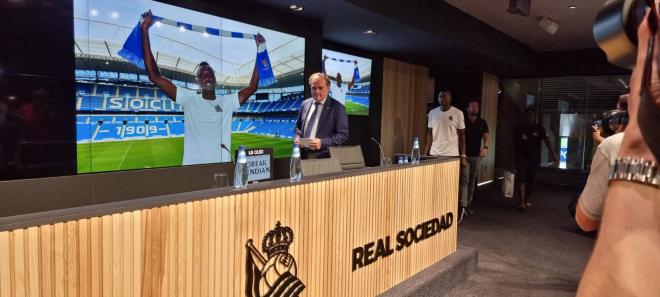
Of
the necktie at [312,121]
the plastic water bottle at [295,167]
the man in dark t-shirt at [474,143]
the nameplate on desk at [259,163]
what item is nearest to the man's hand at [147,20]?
the necktie at [312,121]

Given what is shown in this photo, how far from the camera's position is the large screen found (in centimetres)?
611

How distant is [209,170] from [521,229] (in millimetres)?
3678

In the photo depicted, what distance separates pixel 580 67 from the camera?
862cm

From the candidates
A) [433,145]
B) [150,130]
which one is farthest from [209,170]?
[433,145]

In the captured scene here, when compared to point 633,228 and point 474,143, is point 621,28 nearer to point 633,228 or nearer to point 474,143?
point 633,228

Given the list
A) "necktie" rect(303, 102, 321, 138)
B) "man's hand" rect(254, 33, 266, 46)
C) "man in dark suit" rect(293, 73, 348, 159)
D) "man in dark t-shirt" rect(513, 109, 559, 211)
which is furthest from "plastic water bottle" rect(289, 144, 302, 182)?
A: "man in dark t-shirt" rect(513, 109, 559, 211)

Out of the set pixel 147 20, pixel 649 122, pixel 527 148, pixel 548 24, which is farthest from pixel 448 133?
pixel 649 122

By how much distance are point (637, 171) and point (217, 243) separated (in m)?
1.34

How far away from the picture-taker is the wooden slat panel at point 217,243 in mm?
1091

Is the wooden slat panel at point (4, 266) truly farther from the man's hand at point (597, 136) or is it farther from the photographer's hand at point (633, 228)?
the man's hand at point (597, 136)

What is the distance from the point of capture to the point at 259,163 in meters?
2.23

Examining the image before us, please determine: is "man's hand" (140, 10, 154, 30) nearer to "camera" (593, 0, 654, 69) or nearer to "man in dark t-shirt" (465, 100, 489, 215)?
"camera" (593, 0, 654, 69)

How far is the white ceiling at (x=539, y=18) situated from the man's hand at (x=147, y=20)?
363 cm

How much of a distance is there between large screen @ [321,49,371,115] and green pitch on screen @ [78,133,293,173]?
277cm
